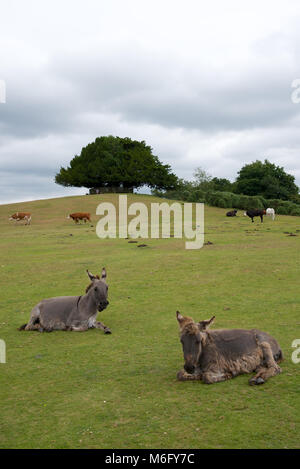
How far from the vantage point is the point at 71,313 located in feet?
40.1

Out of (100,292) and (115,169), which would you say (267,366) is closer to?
(100,292)

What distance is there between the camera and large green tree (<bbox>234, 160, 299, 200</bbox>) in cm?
10775

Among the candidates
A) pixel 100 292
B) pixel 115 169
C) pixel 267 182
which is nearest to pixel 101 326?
pixel 100 292

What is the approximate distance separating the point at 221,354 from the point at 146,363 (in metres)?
1.81

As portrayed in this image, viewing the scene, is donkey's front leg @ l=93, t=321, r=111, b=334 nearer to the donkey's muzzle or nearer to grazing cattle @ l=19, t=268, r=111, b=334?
grazing cattle @ l=19, t=268, r=111, b=334

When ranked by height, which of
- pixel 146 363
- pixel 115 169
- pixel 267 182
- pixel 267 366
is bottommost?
pixel 146 363

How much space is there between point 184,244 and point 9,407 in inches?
936

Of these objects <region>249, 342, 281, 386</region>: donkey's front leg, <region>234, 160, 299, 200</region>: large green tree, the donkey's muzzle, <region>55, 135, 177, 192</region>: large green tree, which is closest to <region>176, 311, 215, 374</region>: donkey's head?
<region>249, 342, 281, 386</region>: donkey's front leg

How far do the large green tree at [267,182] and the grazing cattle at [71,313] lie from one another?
101 meters

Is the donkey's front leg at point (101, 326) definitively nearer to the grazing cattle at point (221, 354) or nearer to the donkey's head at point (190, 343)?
the grazing cattle at point (221, 354)

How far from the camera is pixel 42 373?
8836mm

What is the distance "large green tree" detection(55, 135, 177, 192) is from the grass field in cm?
8154

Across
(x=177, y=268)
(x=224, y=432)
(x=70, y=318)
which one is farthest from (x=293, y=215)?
(x=224, y=432)
